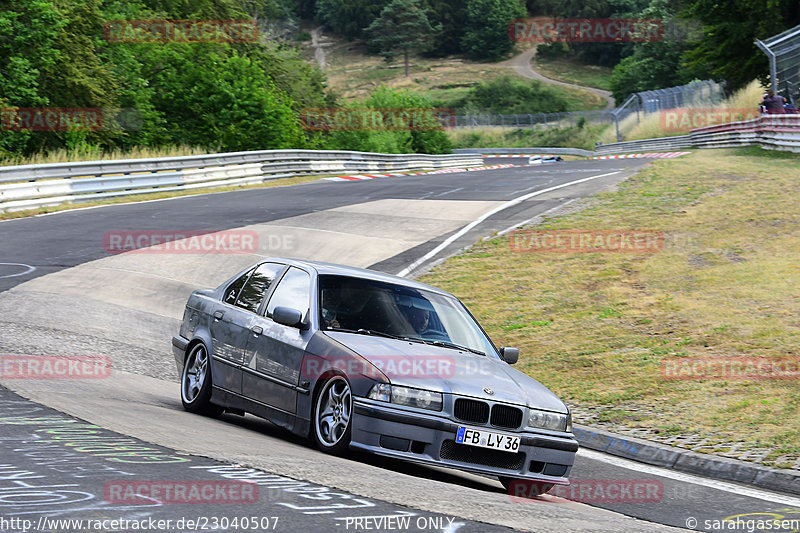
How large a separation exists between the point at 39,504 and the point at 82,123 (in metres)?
34.2

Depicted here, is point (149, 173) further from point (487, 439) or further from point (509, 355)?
point (487, 439)

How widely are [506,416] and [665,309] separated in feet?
24.5

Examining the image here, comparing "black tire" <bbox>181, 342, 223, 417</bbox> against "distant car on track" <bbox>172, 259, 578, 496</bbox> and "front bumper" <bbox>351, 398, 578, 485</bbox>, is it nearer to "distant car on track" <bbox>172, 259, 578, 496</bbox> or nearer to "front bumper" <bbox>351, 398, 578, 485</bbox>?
"distant car on track" <bbox>172, 259, 578, 496</bbox>

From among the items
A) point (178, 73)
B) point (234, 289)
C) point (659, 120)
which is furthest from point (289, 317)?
point (659, 120)

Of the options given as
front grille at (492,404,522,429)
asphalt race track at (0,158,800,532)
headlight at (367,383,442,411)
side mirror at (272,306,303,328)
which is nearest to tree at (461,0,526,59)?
asphalt race track at (0,158,800,532)

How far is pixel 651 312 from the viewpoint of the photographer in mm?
13766

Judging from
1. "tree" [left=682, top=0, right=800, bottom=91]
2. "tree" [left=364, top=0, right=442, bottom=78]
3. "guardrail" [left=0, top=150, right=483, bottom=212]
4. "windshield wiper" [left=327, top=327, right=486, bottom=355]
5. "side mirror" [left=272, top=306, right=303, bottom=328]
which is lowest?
"windshield wiper" [left=327, top=327, right=486, bottom=355]

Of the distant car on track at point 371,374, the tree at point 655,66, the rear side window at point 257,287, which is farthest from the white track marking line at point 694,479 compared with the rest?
the tree at point 655,66

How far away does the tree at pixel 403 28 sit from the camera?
151 m

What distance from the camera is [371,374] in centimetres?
691

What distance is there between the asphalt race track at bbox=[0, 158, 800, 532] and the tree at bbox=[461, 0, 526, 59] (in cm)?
14182

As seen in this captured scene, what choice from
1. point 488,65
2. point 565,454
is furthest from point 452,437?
point 488,65

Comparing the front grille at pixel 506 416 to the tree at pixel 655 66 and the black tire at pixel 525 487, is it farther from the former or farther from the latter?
the tree at pixel 655 66

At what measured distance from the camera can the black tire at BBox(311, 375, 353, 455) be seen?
696 cm
